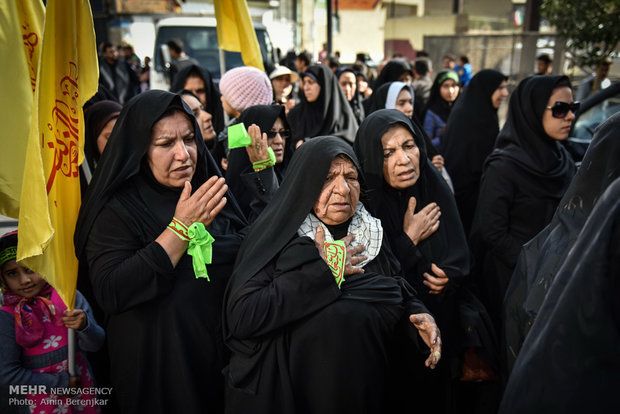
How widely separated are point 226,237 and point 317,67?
3.76 metres

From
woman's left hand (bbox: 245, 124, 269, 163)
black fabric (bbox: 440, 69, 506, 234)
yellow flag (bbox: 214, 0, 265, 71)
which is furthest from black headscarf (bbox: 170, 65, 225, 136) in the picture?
black fabric (bbox: 440, 69, 506, 234)

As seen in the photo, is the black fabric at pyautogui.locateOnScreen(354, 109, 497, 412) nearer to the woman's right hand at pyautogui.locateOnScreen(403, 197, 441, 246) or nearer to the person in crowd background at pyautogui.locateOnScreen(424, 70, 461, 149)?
the woman's right hand at pyautogui.locateOnScreen(403, 197, 441, 246)

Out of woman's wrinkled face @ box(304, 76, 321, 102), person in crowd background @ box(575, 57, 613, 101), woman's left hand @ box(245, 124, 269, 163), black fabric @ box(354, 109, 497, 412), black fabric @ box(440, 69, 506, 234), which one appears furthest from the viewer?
person in crowd background @ box(575, 57, 613, 101)

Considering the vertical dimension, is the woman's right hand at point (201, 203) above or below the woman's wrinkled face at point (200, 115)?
below

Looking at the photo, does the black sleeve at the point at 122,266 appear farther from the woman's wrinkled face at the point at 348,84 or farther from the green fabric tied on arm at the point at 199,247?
the woman's wrinkled face at the point at 348,84

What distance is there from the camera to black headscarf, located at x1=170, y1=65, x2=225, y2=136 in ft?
15.3

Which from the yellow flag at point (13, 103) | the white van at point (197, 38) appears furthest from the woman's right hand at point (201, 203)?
the white van at point (197, 38)

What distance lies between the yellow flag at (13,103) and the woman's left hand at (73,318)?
56 centimetres

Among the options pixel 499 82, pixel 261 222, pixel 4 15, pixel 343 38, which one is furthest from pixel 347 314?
pixel 343 38

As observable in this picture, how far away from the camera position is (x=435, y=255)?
8.06ft

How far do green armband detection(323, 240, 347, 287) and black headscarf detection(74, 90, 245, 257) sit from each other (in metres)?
0.74

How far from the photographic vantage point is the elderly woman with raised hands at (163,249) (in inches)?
79.3

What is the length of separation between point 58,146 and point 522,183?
256cm

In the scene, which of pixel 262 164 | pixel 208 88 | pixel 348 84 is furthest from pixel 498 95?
pixel 262 164
